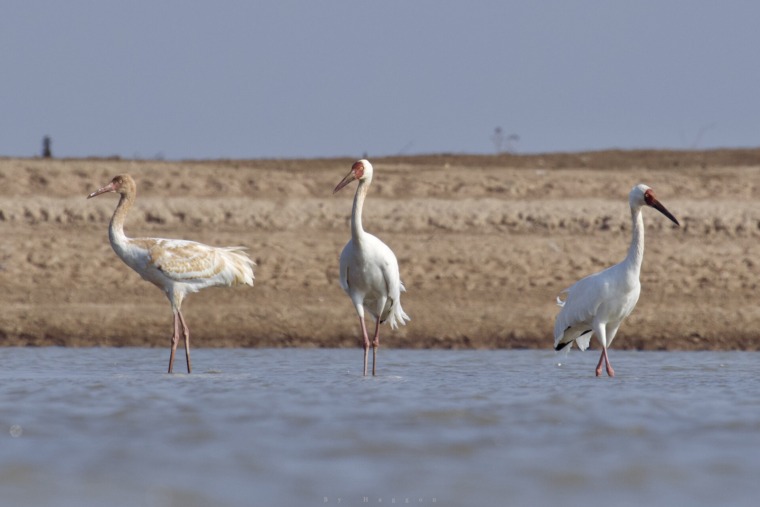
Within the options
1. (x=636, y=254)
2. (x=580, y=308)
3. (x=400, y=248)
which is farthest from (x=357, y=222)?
(x=400, y=248)

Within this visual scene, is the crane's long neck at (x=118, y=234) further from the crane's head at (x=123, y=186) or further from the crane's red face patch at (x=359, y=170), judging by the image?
the crane's red face patch at (x=359, y=170)

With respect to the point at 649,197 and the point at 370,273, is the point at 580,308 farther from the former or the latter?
the point at 370,273

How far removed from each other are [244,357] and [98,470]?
8.12 metres

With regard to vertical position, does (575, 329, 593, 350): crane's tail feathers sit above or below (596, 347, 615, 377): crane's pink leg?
above

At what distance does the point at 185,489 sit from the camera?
6.85 metres

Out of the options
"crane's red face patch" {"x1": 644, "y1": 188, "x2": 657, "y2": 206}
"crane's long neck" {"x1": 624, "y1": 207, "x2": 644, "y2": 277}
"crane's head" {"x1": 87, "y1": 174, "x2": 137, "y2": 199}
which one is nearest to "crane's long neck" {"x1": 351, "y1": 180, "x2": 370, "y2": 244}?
"crane's long neck" {"x1": 624, "y1": 207, "x2": 644, "y2": 277}

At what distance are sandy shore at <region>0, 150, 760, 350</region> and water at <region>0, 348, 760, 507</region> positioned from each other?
398 centimetres

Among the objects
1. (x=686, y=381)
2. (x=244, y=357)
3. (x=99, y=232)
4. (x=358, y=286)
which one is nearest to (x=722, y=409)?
(x=686, y=381)

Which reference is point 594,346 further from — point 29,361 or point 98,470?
point 98,470

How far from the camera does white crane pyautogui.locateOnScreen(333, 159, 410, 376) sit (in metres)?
12.5

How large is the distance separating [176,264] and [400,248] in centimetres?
681

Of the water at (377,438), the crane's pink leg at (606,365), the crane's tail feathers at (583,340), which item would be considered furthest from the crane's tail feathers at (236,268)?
the crane's pink leg at (606,365)

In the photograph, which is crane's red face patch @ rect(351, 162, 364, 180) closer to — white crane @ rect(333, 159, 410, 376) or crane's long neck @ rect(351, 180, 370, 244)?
white crane @ rect(333, 159, 410, 376)

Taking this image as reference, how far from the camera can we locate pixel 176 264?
13.7 m
